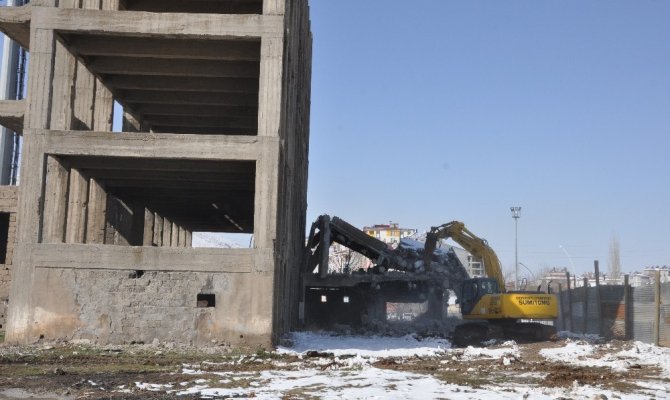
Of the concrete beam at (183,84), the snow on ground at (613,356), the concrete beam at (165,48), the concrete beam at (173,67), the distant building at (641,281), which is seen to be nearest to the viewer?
the snow on ground at (613,356)

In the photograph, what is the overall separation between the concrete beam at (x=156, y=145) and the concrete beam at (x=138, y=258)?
2.90 meters

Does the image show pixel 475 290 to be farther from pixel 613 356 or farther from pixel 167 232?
pixel 167 232

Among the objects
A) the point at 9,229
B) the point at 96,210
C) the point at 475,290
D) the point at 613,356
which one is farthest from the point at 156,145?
the point at 613,356

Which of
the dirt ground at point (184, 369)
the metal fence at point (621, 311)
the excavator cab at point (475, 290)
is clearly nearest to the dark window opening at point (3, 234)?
the dirt ground at point (184, 369)

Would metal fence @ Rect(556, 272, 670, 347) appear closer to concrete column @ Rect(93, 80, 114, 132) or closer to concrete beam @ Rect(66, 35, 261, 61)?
concrete beam @ Rect(66, 35, 261, 61)

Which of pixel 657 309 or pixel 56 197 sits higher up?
pixel 56 197

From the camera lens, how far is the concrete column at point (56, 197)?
22.8 meters

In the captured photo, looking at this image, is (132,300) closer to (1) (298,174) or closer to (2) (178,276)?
(2) (178,276)

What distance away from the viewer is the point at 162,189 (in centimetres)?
3297

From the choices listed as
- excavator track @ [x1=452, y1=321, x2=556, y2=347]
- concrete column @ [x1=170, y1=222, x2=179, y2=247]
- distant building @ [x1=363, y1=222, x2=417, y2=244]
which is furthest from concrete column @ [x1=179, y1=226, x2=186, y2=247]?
distant building @ [x1=363, y1=222, x2=417, y2=244]

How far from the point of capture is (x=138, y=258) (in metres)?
20.8

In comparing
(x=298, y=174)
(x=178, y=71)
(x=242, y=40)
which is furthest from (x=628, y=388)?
(x=298, y=174)

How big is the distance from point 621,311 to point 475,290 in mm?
5347

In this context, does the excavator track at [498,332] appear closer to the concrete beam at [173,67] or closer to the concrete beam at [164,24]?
the concrete beam at [173,67]
